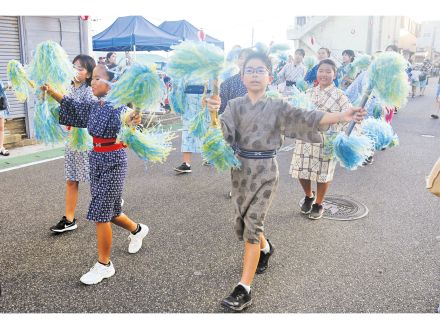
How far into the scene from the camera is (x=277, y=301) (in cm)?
293

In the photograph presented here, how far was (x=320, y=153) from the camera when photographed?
4480 millimetres

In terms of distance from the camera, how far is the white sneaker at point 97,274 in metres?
3.13

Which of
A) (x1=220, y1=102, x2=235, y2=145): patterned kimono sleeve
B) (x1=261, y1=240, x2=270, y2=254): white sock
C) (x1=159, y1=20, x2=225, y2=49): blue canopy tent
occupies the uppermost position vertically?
(x1=159, y1=20, x2=225, y2=49): blue canopy tent

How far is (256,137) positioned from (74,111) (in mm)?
1544

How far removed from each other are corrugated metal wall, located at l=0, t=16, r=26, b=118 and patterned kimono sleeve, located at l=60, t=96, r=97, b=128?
517 centimetres

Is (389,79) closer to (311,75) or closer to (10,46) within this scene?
(311,75)

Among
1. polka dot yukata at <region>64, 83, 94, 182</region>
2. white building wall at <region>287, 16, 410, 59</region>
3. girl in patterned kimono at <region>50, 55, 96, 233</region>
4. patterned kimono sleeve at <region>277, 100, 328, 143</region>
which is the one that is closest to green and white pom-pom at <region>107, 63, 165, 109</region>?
patterned kimono sleeve at <region>277, 100, 328, 143</region>

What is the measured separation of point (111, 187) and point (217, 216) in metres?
1.67

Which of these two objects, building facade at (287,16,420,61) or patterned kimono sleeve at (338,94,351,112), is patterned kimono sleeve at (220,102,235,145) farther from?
building facade at (287,16,420,61)

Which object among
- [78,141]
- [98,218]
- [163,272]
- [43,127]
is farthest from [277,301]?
[43,127]

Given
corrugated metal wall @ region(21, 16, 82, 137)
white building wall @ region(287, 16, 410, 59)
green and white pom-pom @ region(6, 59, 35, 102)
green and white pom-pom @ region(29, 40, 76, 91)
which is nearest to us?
green and white pom-pom @ region(29, 40, 76, 91)

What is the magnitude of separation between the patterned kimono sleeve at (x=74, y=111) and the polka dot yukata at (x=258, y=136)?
3.86 feet

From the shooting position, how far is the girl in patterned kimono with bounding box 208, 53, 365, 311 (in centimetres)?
288

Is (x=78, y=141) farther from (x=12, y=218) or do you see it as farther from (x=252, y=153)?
(x=252, y=153)
